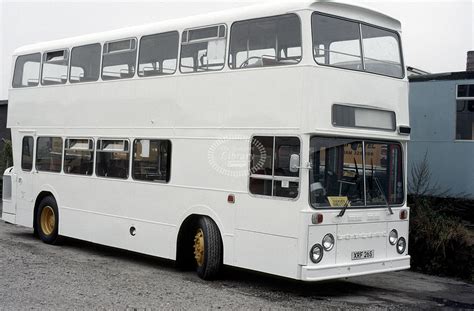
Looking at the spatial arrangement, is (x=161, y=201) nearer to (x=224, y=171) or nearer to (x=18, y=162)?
(x=224, y=171)

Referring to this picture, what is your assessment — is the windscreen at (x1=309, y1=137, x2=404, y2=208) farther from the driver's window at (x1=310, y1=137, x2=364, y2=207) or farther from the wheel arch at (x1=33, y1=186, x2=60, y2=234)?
the wheel arch at (x1=33, y1=186, x2=60, y2=234)

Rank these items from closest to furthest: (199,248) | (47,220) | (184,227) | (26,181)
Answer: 1. (199,248)
2. (184,227)
3. (47,220)
4. (26,181)

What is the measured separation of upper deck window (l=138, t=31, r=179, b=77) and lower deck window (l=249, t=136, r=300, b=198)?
8.03ft

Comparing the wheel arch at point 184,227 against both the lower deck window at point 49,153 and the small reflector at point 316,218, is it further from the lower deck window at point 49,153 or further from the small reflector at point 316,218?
the lower deck window at point 49,153

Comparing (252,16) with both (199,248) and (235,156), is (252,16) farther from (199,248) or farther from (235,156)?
(199,248)

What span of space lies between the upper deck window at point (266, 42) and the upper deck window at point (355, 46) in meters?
0.30

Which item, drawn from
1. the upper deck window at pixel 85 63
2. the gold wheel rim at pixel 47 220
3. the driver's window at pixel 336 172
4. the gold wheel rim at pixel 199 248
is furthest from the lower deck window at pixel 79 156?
the driver's window at pixel 336 172

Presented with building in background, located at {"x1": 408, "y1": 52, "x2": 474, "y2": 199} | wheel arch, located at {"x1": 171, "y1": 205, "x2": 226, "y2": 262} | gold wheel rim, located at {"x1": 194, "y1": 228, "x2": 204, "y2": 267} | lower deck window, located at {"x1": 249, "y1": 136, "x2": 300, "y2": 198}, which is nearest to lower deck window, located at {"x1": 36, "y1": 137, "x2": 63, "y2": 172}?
wheel arch, located at {"x1": 171, "y1": 205, "x2": 226, "y2": 262}

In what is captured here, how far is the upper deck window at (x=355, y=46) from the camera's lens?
9000 mm

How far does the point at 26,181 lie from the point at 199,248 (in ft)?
18.7

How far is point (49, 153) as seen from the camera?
13648 millimetres

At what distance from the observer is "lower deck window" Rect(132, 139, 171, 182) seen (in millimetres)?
10898

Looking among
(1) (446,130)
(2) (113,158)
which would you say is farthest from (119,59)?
(1) (446,130)

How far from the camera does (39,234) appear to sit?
45.7 ft
